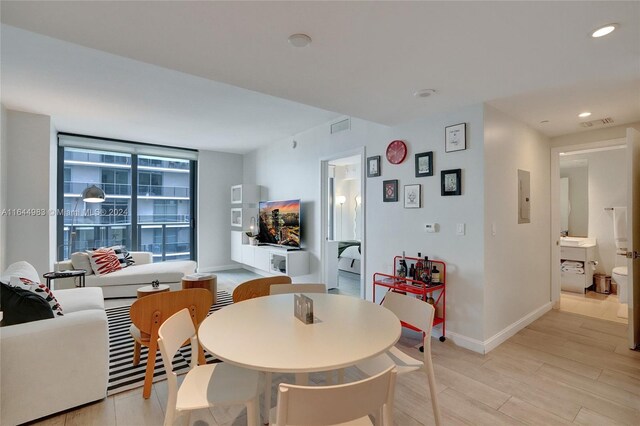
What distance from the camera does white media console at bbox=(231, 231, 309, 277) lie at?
4891 mm

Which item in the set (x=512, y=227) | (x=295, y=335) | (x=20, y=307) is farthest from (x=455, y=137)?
(x=20, y=307)

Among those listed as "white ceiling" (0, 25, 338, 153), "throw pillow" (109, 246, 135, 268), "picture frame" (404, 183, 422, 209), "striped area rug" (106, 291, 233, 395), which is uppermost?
"white ceiling" (0, 25, 338, 153)

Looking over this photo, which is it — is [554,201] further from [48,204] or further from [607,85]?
[48,204]

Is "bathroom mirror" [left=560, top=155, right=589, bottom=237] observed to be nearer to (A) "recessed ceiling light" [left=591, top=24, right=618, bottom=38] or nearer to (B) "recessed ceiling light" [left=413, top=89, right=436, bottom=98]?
(B) "recessed ceiling light" [left=413, top=89, right=436, bottom=98]

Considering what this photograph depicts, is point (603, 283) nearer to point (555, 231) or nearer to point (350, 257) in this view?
point (555, 231)

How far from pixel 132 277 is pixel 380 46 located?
452 centimetres

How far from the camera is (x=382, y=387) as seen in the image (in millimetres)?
1073

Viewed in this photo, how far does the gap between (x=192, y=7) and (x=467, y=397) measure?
2.93 meters

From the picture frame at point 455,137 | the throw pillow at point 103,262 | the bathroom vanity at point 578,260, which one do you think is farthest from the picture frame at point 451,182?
the throw pillow at point 103,262

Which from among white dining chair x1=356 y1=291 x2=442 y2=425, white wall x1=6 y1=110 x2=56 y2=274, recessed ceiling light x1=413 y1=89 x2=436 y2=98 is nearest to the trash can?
recessed ceiling light x1=413 y1=89 x2=436 y2=98

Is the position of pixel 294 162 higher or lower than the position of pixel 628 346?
higher

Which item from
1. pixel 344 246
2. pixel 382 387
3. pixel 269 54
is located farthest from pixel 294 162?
pixel 382 387

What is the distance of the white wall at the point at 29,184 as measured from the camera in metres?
4.20

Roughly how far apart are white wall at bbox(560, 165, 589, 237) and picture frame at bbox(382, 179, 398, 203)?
4.28 metres
